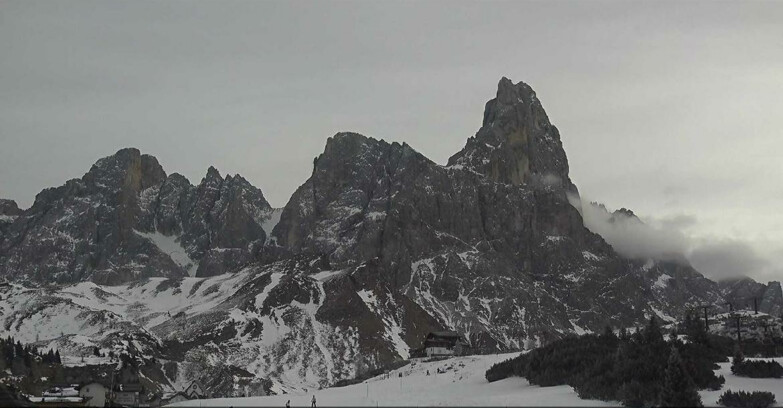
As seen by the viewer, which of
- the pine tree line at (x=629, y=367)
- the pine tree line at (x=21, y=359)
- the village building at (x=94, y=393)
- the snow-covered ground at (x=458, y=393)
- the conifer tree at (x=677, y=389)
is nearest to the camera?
the conifer tree at (x=677, y=389)

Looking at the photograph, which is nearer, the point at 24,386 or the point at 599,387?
the point at 599,387

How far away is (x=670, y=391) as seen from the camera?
63.8 metres

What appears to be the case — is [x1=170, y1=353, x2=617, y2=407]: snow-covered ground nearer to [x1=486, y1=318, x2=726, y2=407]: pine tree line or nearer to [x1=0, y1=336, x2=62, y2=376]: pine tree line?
[x1=486, y1=318, x2=726, y2=407]: pine tree line

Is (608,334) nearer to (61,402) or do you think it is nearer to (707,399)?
(707,399)

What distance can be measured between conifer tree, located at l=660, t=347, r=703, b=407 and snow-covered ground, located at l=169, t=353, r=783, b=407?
25.1ft

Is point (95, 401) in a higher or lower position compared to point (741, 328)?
lower

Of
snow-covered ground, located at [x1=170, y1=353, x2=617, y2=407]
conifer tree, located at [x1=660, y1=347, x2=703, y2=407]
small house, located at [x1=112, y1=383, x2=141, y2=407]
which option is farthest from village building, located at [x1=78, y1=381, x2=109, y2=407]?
conifer tree, located at [x1=660, y1=347, x2=703, y2=407]

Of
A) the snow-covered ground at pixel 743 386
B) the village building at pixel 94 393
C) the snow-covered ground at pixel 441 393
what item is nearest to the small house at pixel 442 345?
the snow-covered ground at pixel 441 393

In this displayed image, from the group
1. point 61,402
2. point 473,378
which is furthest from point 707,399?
point 61,402

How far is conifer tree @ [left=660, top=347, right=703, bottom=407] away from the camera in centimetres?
6310

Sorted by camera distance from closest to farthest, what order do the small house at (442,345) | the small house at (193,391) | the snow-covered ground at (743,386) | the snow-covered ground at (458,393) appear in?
the snow-covered ground at (458,393) < the snow-covered ground at (743,386) < the small house at (193,391) < the small house at (442,345)

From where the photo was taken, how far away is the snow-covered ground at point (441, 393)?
215 ft

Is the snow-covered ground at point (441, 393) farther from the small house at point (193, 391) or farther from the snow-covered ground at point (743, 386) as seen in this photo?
the small house at point (193, 391)

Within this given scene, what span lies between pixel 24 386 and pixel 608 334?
3263 inches
